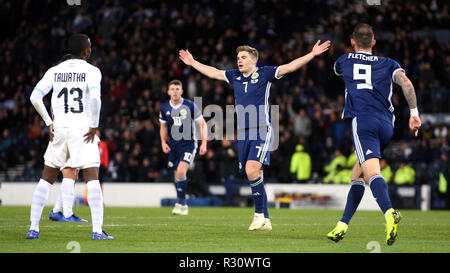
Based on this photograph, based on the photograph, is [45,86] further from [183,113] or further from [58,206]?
[183,113]

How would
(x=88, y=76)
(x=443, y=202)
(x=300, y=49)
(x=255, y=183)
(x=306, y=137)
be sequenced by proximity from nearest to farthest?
(x=88, y=76)
(x=255, y=183)
(x=443, y=202)
(x=306, y=137)
(x=300, y=49)

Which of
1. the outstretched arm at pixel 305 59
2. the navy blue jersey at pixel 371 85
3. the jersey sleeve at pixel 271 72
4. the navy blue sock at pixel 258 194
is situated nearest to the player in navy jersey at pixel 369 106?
the navy blue jersey at pixel 371 85

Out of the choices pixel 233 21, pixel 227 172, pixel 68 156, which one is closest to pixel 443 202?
pixel 227 172

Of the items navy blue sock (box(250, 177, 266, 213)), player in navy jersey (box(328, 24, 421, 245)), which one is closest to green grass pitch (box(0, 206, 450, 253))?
navy blue sock (box(250, 177, 266, 213))

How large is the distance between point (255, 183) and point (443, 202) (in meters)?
12.4

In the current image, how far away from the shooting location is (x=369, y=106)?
8.52m

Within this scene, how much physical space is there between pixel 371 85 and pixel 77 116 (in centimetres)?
343

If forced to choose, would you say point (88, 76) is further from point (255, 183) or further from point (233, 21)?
point (233, 21)

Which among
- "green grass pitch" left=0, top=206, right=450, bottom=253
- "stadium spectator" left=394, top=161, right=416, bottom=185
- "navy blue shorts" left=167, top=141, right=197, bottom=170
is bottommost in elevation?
→ "green grass pitch" left=0, top=206, right=450, bottom=253

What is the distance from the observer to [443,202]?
2159cm

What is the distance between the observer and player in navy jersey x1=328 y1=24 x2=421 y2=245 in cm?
832

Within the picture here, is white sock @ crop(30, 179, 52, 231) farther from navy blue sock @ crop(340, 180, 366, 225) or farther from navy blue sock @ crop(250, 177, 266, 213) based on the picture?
Result: navy blue sock @ crop(340, 180, 366, 225)

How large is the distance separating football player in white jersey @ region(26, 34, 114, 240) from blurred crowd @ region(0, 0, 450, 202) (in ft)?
46.2

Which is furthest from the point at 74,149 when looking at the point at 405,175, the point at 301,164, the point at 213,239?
the point at 405,175
